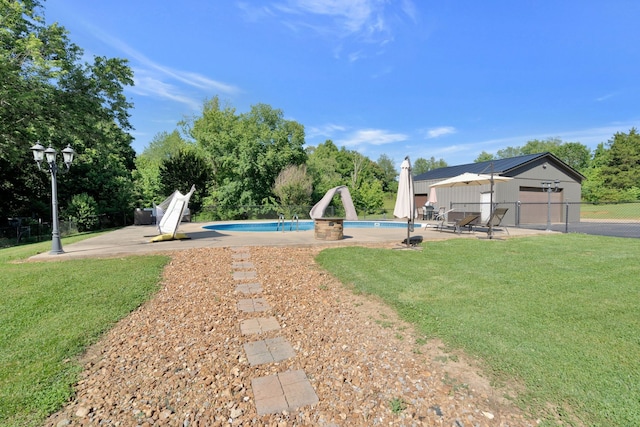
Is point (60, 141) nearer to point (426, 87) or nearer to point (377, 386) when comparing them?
point (377, 386)

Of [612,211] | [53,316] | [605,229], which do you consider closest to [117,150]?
[53,316]

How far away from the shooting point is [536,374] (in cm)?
220

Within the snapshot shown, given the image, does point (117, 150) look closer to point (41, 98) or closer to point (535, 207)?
point (41, 98)

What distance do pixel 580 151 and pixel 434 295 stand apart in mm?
56574

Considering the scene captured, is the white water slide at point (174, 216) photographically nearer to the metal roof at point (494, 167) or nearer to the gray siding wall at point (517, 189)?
the metal roof at point (494, 167)

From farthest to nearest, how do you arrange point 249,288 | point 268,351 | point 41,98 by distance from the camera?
point 41,98
point 249,288
point 268,351

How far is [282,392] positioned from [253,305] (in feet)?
6.10

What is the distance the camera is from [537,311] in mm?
3359

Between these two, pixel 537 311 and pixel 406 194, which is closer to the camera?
pixel 537 311

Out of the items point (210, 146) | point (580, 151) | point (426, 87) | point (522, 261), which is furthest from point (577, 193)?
point (580, 151)

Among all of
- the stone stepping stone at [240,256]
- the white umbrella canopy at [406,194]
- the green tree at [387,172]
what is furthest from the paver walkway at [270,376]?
the green tree at [387,172]

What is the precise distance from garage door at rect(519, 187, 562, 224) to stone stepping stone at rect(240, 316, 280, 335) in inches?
652

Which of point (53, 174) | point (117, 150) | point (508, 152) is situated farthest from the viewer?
point (508, 152)

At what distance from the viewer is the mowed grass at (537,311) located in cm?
199
